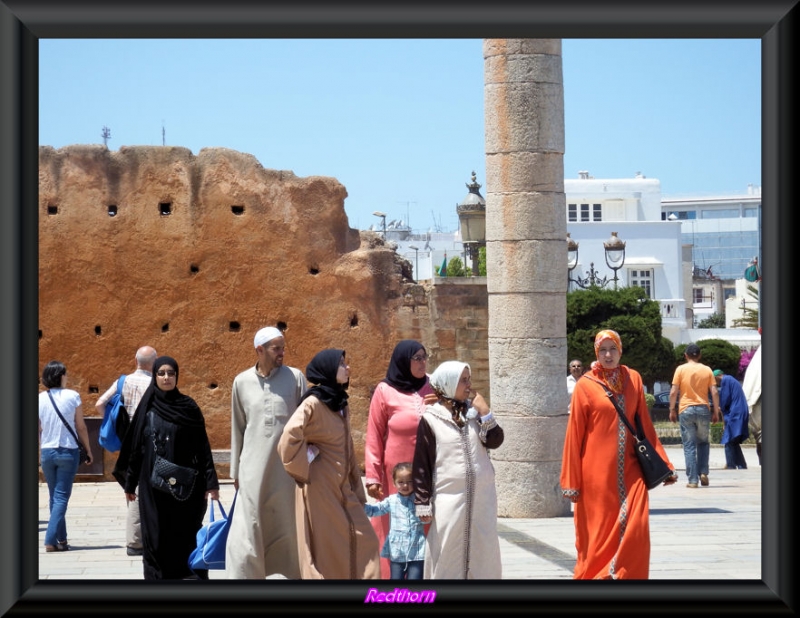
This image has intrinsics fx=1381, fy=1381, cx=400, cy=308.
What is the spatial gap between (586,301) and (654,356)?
2.85 meters

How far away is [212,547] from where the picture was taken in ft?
26.0

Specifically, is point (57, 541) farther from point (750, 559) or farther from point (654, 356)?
point (654, 356)

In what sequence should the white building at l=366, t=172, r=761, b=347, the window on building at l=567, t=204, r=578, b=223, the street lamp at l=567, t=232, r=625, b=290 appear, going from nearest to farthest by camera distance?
the street lamp at l=567, t=232, r=625, b=290, the white building at l=366, t=172, r=761, b=347, the window on building at l=567, t=204, r=578, b=223

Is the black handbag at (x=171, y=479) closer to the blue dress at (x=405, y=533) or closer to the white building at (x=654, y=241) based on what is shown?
the blue dress at (x=405, y=533)

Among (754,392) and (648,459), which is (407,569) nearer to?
(648,459)

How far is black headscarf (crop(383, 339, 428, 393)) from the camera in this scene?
7.93 metres

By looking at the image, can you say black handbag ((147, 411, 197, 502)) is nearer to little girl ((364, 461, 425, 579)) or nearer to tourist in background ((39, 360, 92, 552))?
little girl ((364, 461, 425, 579))

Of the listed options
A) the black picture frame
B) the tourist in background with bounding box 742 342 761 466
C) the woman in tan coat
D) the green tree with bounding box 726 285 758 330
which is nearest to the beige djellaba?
the woman in tan coat

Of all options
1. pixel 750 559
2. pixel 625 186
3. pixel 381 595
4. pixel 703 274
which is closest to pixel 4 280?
pixel 381 595

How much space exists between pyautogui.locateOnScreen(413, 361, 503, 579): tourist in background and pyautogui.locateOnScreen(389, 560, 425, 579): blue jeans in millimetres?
86

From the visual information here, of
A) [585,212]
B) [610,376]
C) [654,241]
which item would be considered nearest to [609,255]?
[610,376]

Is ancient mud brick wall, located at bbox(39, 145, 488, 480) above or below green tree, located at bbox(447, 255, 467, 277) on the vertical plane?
below
